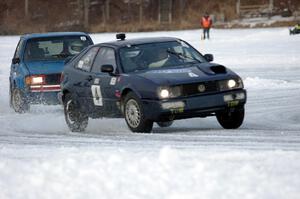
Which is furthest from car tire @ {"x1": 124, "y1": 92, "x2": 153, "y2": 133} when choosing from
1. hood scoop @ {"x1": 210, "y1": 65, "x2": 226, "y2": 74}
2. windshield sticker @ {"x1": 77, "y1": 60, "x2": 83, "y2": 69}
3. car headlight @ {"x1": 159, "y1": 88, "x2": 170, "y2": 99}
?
windshield sticker @ {"x1": 77, "y1": 60, "x2": 83, "y2": 69}

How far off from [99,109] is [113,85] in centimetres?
67

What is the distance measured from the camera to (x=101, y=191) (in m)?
6.37

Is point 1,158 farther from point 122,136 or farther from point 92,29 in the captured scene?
point 92,29

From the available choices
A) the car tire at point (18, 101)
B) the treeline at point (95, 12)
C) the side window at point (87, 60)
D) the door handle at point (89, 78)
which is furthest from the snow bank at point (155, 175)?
the treeline at point (95, 12)

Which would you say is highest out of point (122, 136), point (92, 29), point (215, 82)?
point (215, 82)

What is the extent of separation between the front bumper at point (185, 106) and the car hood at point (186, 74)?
26 cm

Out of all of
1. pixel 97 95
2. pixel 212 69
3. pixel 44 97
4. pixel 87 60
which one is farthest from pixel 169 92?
pixel 44 97

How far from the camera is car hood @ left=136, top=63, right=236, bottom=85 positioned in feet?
35.8

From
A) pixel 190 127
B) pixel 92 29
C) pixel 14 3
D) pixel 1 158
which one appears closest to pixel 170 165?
pixel 1 158

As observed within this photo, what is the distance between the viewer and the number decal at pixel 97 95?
12.1 meters

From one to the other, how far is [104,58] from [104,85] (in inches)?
23.1

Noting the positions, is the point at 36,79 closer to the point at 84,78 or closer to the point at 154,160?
the point at 84,78

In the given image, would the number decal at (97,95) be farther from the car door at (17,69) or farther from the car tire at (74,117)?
the car door at (17,69)

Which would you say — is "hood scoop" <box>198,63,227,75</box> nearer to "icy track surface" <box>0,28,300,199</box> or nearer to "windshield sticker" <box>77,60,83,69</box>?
"icy track surface" <box>0,28,300,199</box>
